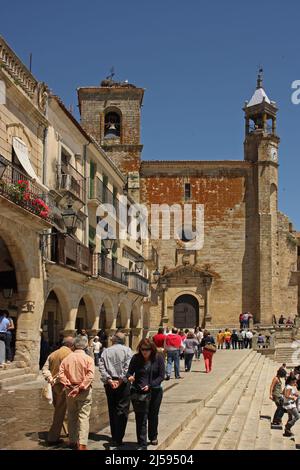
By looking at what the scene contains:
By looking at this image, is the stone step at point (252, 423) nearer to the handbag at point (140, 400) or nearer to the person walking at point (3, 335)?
the handbag at point (140, 400)

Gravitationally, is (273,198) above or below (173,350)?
above

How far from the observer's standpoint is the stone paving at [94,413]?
25.6ft

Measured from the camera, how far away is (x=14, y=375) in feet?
46.8

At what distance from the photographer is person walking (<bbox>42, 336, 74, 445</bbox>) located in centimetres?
764

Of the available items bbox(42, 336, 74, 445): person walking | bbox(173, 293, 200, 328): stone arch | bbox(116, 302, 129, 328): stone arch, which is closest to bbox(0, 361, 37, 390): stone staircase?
bbox(42, 336, 74, 445): person walking

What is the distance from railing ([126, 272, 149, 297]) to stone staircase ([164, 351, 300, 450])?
1238 cm

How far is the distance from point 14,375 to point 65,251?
14.8 feet

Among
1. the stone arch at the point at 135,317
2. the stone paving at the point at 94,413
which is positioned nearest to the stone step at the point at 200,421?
the stone paving at the point at 94,413

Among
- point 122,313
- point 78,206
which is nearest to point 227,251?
point 122,313

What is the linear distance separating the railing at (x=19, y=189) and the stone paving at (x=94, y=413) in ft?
12.9

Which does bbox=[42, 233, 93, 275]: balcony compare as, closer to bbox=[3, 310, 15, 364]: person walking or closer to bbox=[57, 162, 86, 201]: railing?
bbox=[57, 162, 86, 201]: railing

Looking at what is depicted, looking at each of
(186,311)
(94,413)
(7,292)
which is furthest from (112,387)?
(186,311)

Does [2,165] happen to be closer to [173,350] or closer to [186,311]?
[173,350]

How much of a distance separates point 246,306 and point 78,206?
22183 mm
